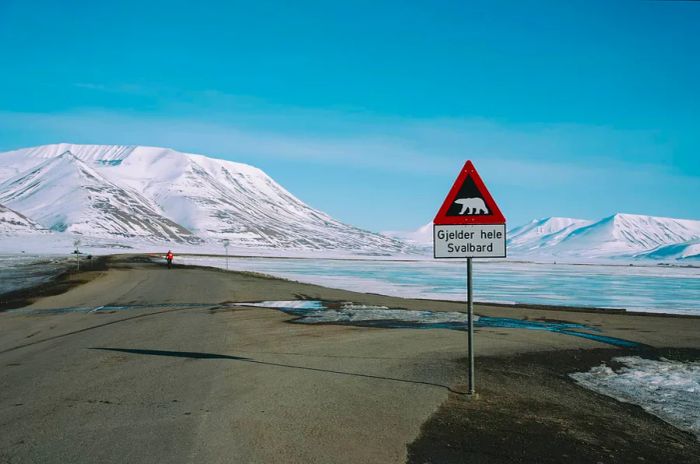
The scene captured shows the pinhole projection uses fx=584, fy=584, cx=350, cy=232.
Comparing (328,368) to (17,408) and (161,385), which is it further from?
(17,408)

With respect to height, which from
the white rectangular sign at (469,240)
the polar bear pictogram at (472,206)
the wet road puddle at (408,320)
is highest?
the polar bear pictogram at (472,206)

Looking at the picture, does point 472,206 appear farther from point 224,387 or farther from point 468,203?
point 224,387

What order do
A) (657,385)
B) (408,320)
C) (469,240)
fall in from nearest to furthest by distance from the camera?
(469,240), (657,385), (408,320)

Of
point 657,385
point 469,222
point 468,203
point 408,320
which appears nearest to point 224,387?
point 469,222

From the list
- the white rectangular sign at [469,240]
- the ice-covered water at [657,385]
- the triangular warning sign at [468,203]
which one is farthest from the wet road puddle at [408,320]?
the triangular warning sign at [468,203]

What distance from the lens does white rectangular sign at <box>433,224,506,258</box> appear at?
7824mm

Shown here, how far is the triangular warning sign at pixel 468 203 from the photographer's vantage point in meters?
7.89

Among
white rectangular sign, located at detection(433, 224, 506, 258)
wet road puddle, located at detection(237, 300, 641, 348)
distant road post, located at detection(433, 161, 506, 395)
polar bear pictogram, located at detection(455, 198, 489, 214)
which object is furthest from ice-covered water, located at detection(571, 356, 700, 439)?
polar bear pictogram, located at detection(455, 198, 489, 214)

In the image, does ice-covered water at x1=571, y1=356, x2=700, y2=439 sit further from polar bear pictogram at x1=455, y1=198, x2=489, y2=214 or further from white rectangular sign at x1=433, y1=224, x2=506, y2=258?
polar bear pictogram at x1=455, y1=198, x2=489, y2=214

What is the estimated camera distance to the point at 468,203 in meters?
7.95

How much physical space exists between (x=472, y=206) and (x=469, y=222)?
223 millimetres

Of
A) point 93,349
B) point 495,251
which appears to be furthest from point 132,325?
point 495,251

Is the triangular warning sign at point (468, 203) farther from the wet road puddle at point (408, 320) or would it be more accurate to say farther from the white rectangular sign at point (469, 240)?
the wet road puddle at point (408, 320)

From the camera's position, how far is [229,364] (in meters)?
9.59
